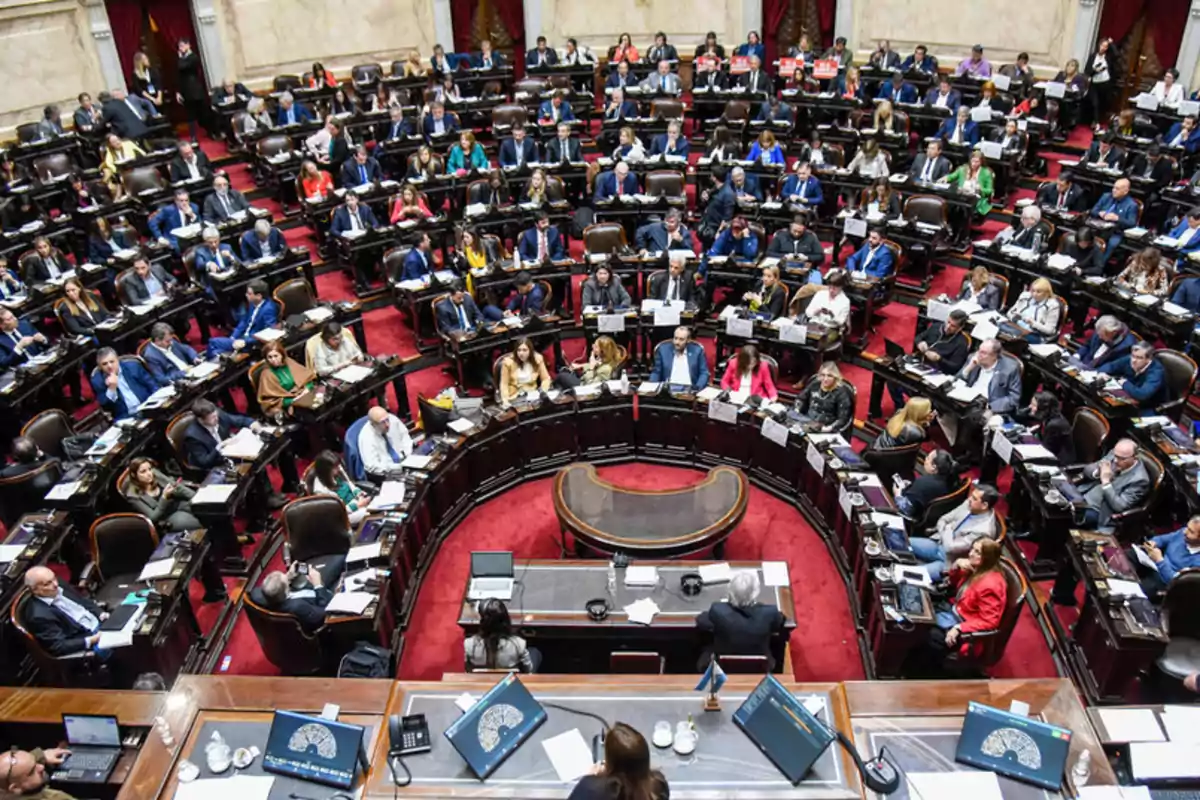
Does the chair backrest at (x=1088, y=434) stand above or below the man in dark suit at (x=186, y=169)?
below

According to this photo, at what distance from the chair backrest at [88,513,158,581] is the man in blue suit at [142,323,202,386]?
8.61 feet

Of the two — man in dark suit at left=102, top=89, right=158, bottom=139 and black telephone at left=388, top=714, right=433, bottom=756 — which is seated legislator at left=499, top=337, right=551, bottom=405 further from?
man in dark suit at left=102, top=89, right=158, bottom=139

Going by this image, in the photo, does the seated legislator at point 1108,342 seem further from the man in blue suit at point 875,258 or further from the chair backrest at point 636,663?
the chair backrest at point 636,663

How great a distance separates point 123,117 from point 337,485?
11.2m

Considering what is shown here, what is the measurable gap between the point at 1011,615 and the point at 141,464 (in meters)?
7.28

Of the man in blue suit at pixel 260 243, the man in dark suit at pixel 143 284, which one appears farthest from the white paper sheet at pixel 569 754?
the man in blue suit at pixel 260 243

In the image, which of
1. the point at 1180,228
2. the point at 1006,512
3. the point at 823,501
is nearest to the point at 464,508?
the point at 823,501

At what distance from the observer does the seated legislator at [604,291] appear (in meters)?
11.1

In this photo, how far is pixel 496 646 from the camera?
620 cm

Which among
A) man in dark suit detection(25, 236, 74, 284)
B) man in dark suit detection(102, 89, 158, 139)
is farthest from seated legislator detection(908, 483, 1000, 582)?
man in dark suit detection(102, 89, 158, 139)

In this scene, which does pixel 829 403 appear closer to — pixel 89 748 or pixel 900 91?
pixel 89 748

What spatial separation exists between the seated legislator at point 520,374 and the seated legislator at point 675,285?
2.14 metres

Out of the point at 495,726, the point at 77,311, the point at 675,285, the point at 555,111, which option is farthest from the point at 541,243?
the point at 495,726

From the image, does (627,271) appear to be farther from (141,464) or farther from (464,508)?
(141,464)
